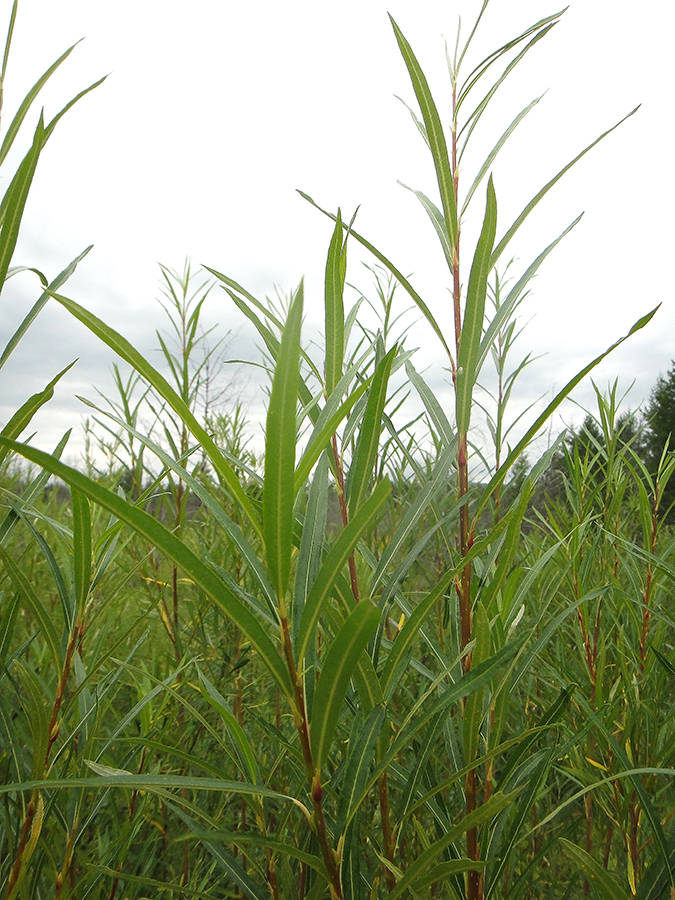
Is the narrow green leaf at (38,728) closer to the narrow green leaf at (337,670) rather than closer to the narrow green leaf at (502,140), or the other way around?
the narrow green leaf at (337,670)

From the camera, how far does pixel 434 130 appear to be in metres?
0.66

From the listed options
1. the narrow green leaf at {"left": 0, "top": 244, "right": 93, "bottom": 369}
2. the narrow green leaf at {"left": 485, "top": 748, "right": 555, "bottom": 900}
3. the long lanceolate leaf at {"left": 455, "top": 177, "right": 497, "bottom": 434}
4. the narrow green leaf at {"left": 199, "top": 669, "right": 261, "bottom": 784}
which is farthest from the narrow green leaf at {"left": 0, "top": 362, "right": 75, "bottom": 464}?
the narrow green leaf at {"left": 485, "top": 748, "right": 555, "bottom": 900}

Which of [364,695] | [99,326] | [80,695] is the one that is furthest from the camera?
[80,695]

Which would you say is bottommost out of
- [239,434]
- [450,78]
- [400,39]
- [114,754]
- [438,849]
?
[114,754]

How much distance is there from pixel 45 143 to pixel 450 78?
60cm

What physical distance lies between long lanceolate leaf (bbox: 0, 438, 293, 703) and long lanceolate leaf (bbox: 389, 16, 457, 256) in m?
0.56

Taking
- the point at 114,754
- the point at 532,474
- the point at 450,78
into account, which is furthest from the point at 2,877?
the point at 450,78

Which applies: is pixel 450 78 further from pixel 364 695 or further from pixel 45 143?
pixel 364 695

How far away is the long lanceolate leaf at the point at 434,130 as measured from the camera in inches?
25.0

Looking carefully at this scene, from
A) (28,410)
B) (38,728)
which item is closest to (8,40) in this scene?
(28,410)

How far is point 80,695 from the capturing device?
83 cm

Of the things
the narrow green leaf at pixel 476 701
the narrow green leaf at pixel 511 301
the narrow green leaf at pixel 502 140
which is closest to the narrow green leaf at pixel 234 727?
the narrow green leaf at pixel 476 701

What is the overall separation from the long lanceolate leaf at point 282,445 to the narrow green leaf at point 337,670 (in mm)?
66

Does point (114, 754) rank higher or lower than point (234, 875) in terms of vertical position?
lower
